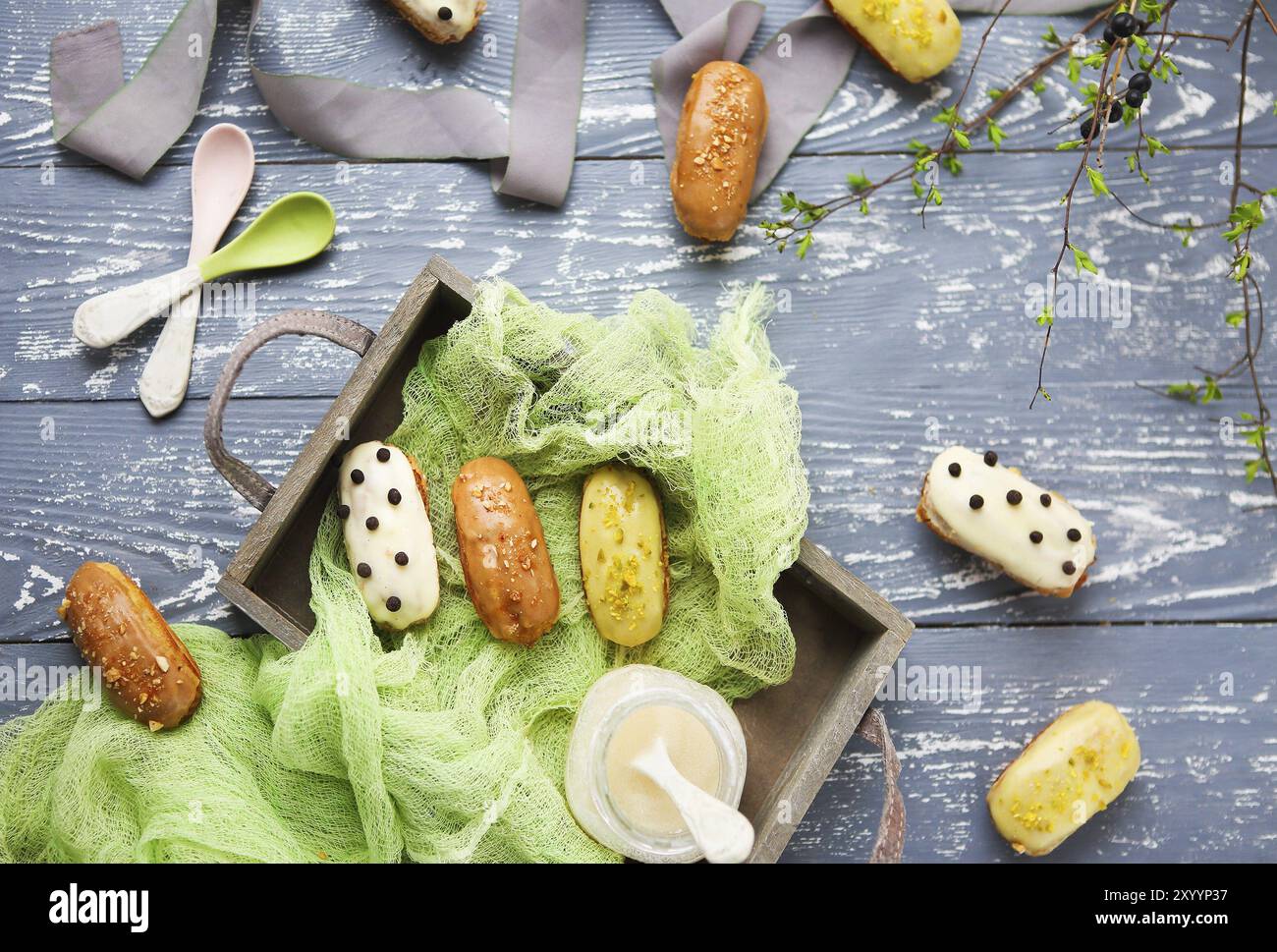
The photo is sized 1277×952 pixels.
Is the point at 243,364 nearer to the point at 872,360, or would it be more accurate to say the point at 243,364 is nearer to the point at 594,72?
the point at 594,72

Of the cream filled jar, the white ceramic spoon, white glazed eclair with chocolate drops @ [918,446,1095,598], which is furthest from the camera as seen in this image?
white glazed eclair with chocolate drops @ [918,446,1095,598]

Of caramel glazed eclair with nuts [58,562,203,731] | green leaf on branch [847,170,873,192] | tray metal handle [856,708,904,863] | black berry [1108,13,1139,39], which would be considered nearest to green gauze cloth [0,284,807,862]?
caramel glazed eclair with nuts [58,562,203,731]

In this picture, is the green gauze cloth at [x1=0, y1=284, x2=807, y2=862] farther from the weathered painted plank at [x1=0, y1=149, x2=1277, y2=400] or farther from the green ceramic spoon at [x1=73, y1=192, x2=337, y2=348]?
the green ceramic spoon at [x1=73, y1=192, x2=337, y2=348]

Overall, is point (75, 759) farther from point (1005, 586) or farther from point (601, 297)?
point (1005, 586)

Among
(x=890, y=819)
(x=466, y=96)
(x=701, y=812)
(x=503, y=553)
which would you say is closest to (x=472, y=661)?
(x=503, y=553)

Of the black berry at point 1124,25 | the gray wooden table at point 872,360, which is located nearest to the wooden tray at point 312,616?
the gray wooden table at point 872,360

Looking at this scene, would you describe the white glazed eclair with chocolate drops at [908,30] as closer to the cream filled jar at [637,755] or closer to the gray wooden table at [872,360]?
the gray wooden table at [872,360]
